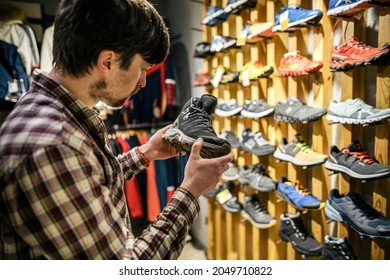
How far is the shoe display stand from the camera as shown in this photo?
4.42 feet

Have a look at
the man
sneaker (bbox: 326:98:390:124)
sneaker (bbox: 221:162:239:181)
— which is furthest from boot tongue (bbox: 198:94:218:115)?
sneaker (bbox: 221:162:239:181)

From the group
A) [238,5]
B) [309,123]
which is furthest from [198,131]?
[238,5]

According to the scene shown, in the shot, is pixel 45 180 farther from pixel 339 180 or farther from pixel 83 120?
pixel 339 180

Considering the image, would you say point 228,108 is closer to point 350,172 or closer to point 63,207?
point 350,172

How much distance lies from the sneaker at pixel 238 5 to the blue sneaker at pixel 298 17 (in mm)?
296

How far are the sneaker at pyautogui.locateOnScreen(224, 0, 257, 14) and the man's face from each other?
1.29 meters

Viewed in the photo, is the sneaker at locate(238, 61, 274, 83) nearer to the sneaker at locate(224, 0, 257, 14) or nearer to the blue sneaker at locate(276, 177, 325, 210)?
the sneaker at locate(224, 0, 257, 14)

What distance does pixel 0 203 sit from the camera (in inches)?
25.6

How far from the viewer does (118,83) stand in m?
0.82

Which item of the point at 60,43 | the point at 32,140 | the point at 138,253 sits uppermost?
the point at 60,43
